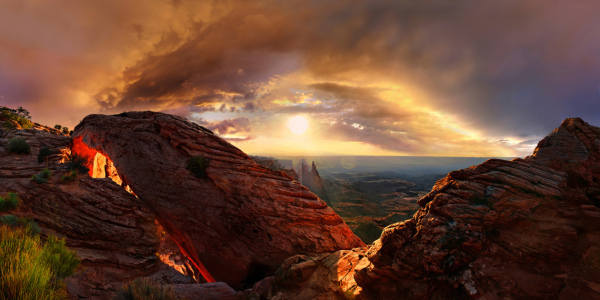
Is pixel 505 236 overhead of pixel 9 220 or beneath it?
overhead

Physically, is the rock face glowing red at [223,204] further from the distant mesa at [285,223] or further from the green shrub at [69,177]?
the green shrub at [69,177]

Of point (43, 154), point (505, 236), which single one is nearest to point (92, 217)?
point (43, 154)

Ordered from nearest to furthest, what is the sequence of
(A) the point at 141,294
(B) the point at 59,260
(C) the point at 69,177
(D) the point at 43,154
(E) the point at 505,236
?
(E) the point at 505,236, (B) the point at 59,260, (A) the point at 141,294, (C) the point at 69,177, (D) the point at 43,154

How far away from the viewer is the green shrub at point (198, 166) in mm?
18141

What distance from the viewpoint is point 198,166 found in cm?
1820

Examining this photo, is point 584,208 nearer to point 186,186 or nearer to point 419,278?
point 419,278

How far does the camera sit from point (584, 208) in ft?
19.9

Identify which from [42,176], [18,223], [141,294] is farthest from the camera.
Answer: [42,176]

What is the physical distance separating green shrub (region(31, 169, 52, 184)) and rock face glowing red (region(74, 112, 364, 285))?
424cm

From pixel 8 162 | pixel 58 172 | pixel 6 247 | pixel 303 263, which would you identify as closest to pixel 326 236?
pixel 303 263

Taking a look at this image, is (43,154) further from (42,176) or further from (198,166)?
(198,166)

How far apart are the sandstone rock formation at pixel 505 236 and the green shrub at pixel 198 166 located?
1418cm

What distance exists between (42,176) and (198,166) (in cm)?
1176

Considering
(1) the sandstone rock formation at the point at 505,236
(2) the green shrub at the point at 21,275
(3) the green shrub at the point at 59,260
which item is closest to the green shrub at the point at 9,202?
(3) the green shrub at the point at 59,260
